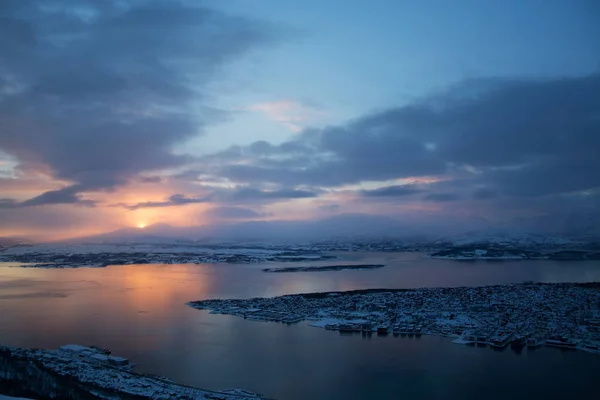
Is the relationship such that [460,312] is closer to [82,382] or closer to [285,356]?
[285,356]

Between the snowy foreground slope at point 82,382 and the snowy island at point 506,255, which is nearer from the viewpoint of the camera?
the snowy foreground slope at point 82,382

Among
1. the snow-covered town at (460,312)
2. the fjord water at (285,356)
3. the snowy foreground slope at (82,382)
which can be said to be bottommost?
the fjord water at (285,356)

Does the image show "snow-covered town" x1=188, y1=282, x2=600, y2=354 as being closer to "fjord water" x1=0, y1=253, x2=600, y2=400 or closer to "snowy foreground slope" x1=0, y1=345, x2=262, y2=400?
"fjord water" x1=0, y1=253, x2=600, y2=400

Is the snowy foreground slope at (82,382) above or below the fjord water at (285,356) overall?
above

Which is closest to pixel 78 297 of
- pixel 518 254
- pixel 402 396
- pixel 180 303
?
pixel 180 303

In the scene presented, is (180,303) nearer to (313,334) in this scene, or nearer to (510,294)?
(313,334)

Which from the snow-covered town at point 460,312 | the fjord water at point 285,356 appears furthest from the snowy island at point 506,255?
the fjord water at point 285,356

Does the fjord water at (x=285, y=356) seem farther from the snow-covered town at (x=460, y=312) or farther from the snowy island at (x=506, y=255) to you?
the snowy island at (x=506, y=255)
